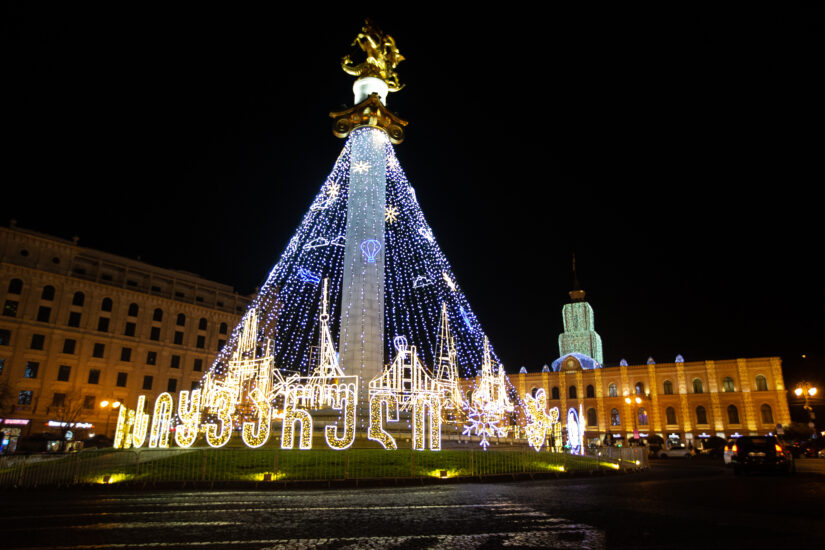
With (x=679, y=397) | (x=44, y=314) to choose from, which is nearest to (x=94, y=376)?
(x=44, y=314)

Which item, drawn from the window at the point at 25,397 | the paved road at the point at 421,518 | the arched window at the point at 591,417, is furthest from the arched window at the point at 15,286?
the arched window at the point at 591,417

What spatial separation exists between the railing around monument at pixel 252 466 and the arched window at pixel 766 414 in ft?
154

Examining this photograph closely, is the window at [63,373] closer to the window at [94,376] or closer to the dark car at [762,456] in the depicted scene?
the window at [94,376]

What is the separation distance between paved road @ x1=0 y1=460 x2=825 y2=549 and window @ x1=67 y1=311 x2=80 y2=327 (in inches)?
1461

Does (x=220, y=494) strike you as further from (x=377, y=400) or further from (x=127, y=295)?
(x=127, y=295)

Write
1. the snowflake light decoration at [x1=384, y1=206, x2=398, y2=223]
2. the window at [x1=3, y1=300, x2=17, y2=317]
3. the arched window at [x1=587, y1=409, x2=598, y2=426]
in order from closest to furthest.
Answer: the snowflake light decoration at [x1=384, y1=206, x2=398, y2=223] < the window at [x1=3, y1=300, x2=17, y2=317] < the arched window at [x1=587, y1=409, x2=598, y2=426]

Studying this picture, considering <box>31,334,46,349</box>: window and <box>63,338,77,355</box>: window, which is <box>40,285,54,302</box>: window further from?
<box>63,338,77,355</box>: window

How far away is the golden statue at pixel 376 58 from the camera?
28453 mm

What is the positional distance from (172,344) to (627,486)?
152 ft

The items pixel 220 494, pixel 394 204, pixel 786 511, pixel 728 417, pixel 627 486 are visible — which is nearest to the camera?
pixel 786 511

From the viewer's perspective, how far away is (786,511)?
8867 millimetres

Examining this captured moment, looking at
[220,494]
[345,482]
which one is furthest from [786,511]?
[220,494]

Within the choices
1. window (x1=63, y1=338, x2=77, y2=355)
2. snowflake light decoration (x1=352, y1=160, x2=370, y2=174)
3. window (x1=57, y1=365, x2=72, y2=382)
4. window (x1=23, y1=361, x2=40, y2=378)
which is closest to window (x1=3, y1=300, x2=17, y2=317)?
window (x1=23, y1=361, x2=40, y2=378)

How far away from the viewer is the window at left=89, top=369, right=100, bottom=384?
4438 centimetres
